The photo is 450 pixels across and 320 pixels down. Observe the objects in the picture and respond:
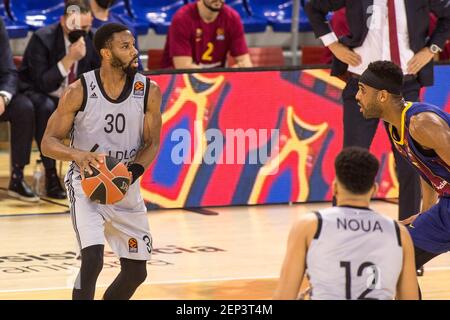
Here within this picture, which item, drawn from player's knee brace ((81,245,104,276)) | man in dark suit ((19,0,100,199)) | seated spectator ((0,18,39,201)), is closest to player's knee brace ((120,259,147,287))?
player's knee brace ((81,245,104,276))

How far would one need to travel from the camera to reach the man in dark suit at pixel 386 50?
9.09 m

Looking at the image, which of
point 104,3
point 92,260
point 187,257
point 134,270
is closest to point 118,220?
point 134,270

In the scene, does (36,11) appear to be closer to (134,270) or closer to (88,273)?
(134,270)

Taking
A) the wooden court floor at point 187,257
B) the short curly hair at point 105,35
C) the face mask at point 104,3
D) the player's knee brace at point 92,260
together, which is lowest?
the wooden court floor at point 187,257

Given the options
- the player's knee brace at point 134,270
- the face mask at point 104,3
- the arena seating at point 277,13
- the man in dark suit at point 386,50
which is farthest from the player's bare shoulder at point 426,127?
the arena seating at point 277,13

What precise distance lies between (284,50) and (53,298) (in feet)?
23.2

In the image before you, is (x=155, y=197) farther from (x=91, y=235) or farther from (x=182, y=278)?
(x=91, y=235)

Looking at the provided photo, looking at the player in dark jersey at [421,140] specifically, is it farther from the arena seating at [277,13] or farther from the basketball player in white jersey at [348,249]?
the arena seating at [277,13]

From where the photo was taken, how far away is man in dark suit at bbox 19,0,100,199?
A: 11.1 m

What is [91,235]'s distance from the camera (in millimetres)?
6934

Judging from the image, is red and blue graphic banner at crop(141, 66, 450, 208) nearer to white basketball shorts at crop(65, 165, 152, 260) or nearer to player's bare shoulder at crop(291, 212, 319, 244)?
white basketball shorts at crop(65, 165, 152, 260)

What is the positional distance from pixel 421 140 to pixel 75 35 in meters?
5.03

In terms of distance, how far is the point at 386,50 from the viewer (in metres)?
9.16

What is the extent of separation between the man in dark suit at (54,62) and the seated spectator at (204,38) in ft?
2.49
